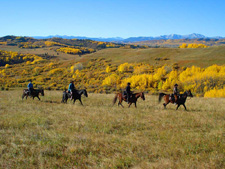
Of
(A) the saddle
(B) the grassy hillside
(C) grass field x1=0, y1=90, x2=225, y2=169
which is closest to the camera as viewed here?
(C) grass field x1=0, y1=90, x2=225, y2=169

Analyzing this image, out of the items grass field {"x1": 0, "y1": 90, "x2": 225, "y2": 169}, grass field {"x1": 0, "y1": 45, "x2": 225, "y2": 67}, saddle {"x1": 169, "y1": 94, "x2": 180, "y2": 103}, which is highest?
grass field {"x1": 0, "y1": 45, "x2": 225, "y2": 67}

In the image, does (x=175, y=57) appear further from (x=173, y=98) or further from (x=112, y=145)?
(x=112, y=145)

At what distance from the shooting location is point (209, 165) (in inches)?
228

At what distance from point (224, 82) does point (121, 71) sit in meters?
33.6

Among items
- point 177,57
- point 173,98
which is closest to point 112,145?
point 173,98

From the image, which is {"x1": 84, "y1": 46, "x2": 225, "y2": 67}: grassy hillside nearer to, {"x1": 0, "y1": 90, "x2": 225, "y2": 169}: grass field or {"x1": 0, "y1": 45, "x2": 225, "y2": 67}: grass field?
→ {"x1": 0, "y1": 45, "x2": 225, "y2": 67}: grass field

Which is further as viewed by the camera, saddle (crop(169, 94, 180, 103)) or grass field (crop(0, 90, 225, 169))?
saddle (crop(169, 94, 180, 103))

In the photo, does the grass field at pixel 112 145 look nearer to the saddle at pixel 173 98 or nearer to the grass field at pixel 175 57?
the saddle at pixel 173 98

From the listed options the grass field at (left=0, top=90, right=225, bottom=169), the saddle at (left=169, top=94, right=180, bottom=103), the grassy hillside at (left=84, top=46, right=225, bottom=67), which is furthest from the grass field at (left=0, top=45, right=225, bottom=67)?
the grass field at (left=0, top=90, right=225, bottom=169)

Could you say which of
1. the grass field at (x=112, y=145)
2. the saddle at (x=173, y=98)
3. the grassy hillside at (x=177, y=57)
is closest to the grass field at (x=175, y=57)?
the grassy hillside at (x=177, y=57)

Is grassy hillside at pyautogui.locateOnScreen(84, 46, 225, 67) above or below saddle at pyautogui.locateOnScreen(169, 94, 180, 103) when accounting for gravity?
above

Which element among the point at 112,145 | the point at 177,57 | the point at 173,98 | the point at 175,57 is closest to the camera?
the point at 112,145

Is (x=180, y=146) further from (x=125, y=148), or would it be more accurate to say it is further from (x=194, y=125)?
(x=194, y=125)

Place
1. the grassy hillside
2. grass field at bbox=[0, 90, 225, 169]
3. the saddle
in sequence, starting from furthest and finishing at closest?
1. the grassy hillside
2. the saddle
3. grass field at bbox=[0, 90, 225, 169]
